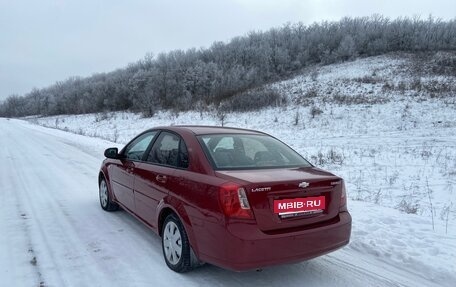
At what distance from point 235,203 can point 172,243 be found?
3.60 feet

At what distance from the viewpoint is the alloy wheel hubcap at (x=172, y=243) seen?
3748mm

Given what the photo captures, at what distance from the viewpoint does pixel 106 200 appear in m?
6.02

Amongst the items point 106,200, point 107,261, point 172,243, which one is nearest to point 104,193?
point 106,200

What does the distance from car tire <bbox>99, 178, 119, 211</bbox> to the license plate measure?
11.6 feet

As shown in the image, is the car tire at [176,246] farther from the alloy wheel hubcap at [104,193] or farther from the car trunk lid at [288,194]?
the alloy wheel hubcap at [104,193]

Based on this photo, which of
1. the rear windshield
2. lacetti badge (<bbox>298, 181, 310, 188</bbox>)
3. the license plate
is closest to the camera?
the license plate

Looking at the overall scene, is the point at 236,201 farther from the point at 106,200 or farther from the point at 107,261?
the point at 106,200

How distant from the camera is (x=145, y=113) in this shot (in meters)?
34.2

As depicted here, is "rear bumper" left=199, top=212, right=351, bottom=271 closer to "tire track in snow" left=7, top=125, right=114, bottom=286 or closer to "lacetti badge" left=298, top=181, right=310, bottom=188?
"lacetti badge" left=298, top=181, right=310, bottom=188

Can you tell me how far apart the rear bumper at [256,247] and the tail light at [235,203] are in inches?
3.6

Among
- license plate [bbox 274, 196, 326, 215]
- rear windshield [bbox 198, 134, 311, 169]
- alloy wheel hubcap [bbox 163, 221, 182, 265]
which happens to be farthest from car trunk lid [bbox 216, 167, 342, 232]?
alloy wheel hubcap [bbox 163, 221, 182, 265]

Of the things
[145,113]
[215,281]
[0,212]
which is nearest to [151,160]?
[215,281]

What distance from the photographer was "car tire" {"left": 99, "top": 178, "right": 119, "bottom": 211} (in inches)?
234

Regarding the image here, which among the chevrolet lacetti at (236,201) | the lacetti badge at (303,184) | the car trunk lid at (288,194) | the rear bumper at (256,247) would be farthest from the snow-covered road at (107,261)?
the lacetti badge at (303,184)
